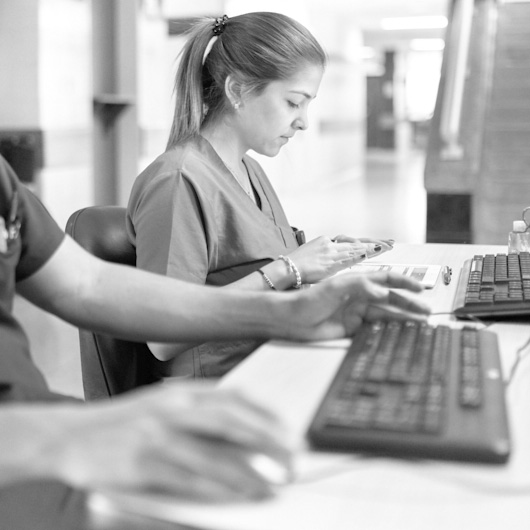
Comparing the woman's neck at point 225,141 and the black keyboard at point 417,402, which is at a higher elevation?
the woman's neck at point 225,141

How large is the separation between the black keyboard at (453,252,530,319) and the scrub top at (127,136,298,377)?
1.42 feet

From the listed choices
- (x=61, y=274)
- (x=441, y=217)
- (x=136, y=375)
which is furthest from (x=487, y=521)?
(x=441, y=217)

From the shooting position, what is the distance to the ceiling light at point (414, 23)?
49.6 feet

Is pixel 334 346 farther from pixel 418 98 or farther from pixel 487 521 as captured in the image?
pixel 418 98

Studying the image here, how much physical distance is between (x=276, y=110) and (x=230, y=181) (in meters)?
0.21

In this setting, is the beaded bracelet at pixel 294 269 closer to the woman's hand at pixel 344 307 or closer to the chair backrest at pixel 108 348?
the chair backrest at pixel 108 348

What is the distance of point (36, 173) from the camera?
4574 millimetres

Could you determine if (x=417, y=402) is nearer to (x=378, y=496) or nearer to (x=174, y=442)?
(x=378, y=496)

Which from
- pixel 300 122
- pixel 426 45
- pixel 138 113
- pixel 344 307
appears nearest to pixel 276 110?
pixel 300 122

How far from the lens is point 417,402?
791 mm

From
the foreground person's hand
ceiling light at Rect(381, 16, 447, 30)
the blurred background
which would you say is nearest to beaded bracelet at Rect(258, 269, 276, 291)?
the foreground person's hand

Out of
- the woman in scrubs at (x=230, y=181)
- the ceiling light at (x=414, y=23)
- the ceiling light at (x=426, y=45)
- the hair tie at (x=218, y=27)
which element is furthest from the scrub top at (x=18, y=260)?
the ceiling light at (x=426, y=45)

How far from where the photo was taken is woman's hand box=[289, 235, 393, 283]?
1693mm

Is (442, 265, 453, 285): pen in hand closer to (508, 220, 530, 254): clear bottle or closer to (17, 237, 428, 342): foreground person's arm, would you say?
(508, 220, 530, 254): clear bottle
